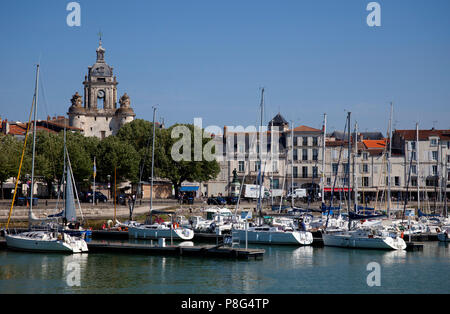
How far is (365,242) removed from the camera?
4244cm

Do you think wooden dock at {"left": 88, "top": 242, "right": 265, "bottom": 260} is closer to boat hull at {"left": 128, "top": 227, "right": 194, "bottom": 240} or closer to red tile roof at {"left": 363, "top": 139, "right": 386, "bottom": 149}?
boat hull at {"left": 128, "top": 227, "right": 194, "bottom": 240}

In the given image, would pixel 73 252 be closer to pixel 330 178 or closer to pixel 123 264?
pixel 123 264

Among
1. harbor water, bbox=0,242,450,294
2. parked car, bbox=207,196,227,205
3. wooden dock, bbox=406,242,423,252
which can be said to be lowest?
harbor water, bbox=0,242,450,294

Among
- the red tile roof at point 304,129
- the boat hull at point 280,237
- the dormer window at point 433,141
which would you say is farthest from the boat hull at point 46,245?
the dormer window at point 433,141

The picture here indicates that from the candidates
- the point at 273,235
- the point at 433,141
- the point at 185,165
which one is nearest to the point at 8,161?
the point at 185,165

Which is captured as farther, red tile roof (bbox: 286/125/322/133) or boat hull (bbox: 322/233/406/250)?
red tile roof (bbox: 286/125/322/133)

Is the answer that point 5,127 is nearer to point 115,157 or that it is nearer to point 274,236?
point 115,157

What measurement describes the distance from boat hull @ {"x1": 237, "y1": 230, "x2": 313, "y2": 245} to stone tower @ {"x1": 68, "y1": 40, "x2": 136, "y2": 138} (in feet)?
199

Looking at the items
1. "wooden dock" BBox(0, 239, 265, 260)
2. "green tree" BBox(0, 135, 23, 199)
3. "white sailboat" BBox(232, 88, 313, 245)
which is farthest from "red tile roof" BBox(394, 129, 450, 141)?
"wooden dock" BBox(0, 239, 265, 260)

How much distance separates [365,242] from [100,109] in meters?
70.5

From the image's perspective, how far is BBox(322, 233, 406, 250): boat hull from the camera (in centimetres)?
4197

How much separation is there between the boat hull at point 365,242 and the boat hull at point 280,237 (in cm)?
152
